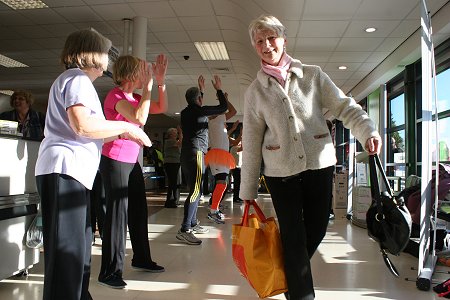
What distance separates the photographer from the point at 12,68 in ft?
32.7

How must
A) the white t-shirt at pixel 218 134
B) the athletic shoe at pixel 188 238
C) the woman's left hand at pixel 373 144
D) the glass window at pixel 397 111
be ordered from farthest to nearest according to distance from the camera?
the glass window at pixel 397 111, the white t-shirt at pixel 218 134, the athletic shoe at pixel 188 238, the woman's left hand at pixel 373 144

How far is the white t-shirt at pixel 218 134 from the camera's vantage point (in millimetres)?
4906

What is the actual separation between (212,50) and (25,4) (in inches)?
146

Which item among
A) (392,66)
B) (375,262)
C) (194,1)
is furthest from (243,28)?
(375,262)

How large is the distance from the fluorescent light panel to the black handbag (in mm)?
9607

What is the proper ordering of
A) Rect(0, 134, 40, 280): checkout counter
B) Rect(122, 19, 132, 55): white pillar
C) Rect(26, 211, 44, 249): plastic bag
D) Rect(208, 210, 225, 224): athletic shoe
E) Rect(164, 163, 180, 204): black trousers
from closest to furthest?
Rect(0, 134, 40, 280): checkout counter, Rect(26, 211, 44, 249): plastic bag, Rect(208, 210, 225, 224): athletic shoe, Rect(122, 19, 132, 55): white pillar, Rect(164, 163, 180, 204): black trousers

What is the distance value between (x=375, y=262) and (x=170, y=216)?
3321mm

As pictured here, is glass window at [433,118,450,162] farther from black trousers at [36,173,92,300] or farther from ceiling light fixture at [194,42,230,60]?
black trousers at [36,173,92,300]

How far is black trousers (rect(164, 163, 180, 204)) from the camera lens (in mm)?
7023

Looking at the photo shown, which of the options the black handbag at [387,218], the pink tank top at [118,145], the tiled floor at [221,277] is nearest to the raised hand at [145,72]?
the pink tank top at [118,145]

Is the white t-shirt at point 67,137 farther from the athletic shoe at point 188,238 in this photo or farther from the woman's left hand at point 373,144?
the athletic shoe at point 188,238

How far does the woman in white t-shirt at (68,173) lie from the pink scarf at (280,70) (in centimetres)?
70

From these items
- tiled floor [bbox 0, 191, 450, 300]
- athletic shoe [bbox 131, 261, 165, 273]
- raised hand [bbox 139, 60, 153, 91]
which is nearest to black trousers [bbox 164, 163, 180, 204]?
tiled floor [bbox 0, 191, 450, 300]

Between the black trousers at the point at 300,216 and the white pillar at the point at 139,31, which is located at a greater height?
the white pillar at the point at 139,31
